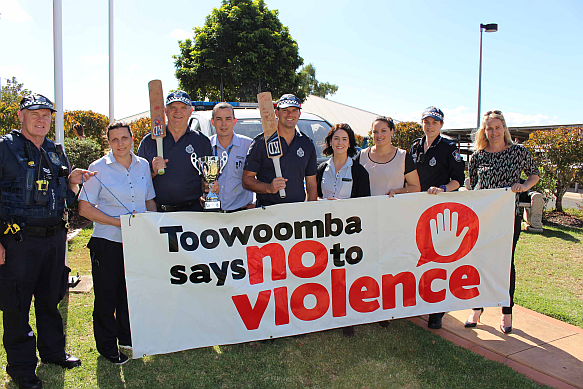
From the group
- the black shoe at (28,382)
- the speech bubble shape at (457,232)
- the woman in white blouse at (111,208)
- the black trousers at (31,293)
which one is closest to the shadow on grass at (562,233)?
the speech bubble shape at (457,232)

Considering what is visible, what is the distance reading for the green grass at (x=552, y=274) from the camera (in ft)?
15.6

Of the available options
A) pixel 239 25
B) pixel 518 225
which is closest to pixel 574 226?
pixel 518 225

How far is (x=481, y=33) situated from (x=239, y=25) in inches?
480

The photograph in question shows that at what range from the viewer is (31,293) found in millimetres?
3324

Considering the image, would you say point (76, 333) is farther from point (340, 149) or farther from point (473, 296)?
point (473, 296)

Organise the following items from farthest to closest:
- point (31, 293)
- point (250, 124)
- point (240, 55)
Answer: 1. point (240, 55)
2. point (250, 124)
3. point (31, 293)

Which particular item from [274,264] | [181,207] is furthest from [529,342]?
[181,207]

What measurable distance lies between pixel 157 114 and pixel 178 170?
1.83 ft

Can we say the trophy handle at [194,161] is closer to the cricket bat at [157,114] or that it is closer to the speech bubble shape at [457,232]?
the cricket bat at [157,114]

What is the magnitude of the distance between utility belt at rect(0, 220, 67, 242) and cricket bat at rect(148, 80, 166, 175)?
3.09ft

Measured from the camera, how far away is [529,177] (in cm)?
407

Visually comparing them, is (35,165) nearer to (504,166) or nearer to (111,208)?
(111,208)

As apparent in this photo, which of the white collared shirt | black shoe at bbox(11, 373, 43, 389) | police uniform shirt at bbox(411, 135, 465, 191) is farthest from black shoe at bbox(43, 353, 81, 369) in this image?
police uniform shirt at bbox(411, 135, 465, 191)

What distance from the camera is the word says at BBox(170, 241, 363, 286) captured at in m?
3.44
